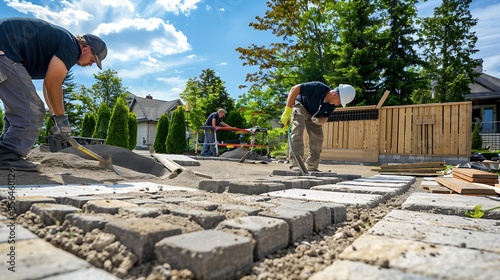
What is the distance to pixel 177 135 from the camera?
1504 centimetres

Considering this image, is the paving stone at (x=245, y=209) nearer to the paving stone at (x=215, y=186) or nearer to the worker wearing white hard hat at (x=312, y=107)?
the paving stone at (x=215, y=186)

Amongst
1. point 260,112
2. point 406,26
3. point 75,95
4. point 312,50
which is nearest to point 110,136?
point 260,112

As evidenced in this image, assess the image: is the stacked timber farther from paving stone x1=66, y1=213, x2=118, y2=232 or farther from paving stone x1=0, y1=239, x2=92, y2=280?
paving stone x1=0, y1=239, x2=92, y2=280

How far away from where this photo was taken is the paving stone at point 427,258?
0.89m

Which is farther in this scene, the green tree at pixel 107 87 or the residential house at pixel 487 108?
the green tree at pixel 107 87

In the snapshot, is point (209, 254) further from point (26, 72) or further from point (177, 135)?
point (177, 135)

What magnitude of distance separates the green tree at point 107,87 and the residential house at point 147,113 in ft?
10.9

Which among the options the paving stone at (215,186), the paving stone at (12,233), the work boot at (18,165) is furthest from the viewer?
the work boot at (18,165)

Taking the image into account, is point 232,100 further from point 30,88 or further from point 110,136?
point 30,88

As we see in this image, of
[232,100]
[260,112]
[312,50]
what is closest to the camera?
[312,50]

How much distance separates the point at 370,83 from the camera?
1453cm

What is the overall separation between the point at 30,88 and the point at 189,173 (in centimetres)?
201

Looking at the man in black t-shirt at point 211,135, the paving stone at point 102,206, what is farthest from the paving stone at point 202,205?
the man in black t-shirt at point 211,135

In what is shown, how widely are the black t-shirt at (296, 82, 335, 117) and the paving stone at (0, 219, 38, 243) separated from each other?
4.28 metres
